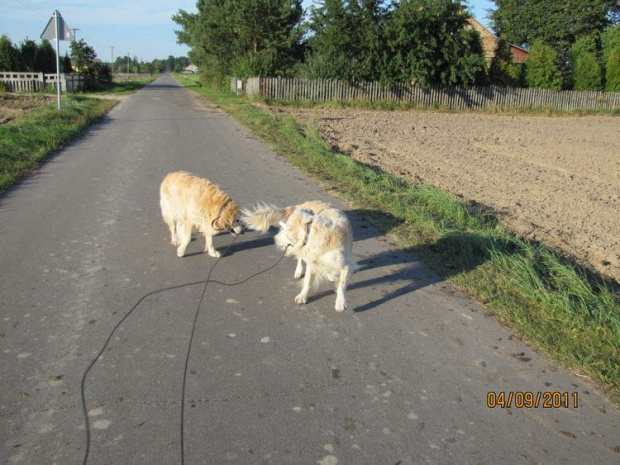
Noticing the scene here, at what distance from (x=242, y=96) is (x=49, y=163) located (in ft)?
85.9

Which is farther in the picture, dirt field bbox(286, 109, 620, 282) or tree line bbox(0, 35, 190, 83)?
tree line bbox(0, 35, 190, 83)

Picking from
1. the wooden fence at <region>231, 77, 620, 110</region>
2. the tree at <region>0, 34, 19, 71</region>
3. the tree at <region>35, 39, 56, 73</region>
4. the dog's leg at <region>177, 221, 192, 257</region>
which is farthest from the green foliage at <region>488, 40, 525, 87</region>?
the dog's leg at <region>177, 221, 192, 257</region>

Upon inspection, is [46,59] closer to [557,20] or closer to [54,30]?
[54,30]

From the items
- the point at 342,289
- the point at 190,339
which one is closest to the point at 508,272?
the point at 342,289

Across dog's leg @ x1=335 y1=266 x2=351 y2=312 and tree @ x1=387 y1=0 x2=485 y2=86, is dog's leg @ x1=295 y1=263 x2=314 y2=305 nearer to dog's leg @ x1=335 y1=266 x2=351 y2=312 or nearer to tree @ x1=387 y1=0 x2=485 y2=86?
dog's leg @ x1=335 y1=266 x2=351 y2=312

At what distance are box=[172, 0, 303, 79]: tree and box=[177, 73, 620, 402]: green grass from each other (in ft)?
90.6

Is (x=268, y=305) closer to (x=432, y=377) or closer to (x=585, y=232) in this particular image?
(x=432, y=377)

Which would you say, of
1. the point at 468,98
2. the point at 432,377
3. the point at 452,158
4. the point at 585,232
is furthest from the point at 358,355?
the point at 468,98

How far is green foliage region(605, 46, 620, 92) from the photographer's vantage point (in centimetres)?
4378

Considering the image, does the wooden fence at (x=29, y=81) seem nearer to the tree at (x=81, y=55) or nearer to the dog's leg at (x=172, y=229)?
the tree at (x=81, y=55)

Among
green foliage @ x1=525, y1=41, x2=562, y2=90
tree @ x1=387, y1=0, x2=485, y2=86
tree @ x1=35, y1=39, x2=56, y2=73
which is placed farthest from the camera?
tree @ x1=35, y1=39, x2=56, y2=73

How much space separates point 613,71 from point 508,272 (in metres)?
47.7

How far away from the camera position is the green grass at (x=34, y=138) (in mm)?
10392

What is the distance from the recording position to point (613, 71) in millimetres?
44062
